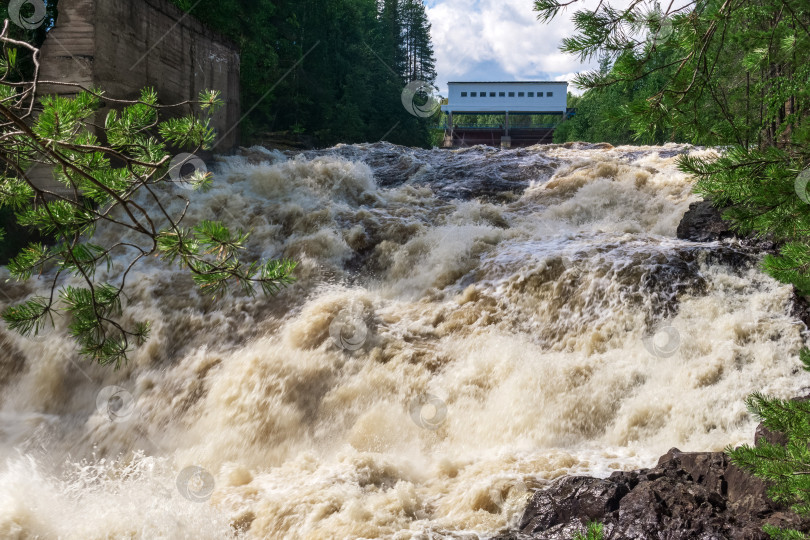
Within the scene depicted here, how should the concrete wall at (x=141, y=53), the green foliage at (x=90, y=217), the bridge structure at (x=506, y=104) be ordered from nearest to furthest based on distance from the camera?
the green foliage at (x=90, y=217), the concrete wall at (x=141, y=53), the bridge structure at (x=506, y=104)

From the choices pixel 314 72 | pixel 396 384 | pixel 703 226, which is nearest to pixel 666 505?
pixel 396 384

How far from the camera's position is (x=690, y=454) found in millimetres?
4762

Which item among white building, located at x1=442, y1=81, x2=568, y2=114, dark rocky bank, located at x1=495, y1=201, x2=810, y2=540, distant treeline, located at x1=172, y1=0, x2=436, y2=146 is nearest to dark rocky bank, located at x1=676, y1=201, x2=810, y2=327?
dark rocky bank, located at x1=495, y1=201, x2=810, y2=540

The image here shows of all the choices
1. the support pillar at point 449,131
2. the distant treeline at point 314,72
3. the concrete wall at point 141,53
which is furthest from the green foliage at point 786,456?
the support pillar at point 449,131

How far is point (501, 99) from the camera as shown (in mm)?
50656

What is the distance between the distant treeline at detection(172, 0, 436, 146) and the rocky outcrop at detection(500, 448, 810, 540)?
15.9m

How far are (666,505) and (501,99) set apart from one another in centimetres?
4981

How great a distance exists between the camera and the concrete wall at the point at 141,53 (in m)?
11.5

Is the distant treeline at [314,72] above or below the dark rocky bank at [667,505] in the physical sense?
above

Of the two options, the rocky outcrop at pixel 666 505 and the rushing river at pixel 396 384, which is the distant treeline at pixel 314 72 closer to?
the rushing river at pixel 396 384

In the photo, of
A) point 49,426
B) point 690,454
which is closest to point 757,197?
point 690,454

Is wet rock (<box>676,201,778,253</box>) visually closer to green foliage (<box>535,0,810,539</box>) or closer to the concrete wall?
green foliage (<box>535,0,810,539</box>)

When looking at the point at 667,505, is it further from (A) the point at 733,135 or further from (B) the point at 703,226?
(B) the point at 703,226

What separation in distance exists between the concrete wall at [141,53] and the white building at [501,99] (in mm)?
35472
